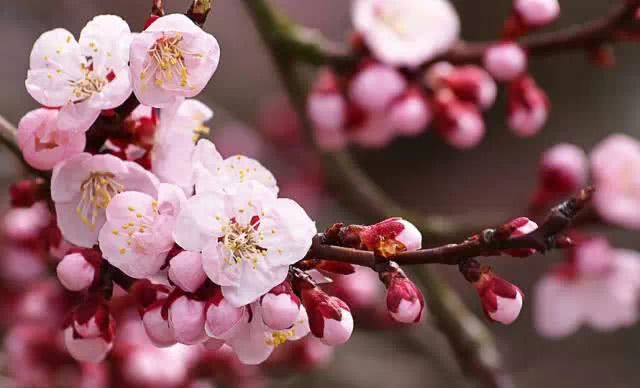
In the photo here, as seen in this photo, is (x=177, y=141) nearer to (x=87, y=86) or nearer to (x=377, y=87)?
(x=87, y=86)

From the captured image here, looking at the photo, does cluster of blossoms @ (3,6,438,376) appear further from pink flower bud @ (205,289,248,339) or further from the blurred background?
the blurred background

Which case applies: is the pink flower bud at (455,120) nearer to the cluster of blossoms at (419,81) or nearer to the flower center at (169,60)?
the cluster of blossoms at (419,81)

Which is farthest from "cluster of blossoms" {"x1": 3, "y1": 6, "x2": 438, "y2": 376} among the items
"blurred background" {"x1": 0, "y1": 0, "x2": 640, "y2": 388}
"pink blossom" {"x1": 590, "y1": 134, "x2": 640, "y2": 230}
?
"blurred background" {"x1": 0, "y1": 0, "x2": 640, "y2": 388}

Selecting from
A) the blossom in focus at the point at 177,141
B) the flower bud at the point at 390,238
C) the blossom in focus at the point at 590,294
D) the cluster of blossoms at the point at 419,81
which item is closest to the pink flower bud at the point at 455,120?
the cluster of blossoms at the point at 419,81

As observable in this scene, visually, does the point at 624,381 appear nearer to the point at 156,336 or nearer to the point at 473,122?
the point at 473,122

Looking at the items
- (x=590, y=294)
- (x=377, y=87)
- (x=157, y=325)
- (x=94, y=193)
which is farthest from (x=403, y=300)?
(x=590, y=294)

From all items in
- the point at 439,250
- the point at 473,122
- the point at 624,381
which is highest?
the point at 439,250

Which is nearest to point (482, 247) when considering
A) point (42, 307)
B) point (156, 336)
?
point (156, 336)
